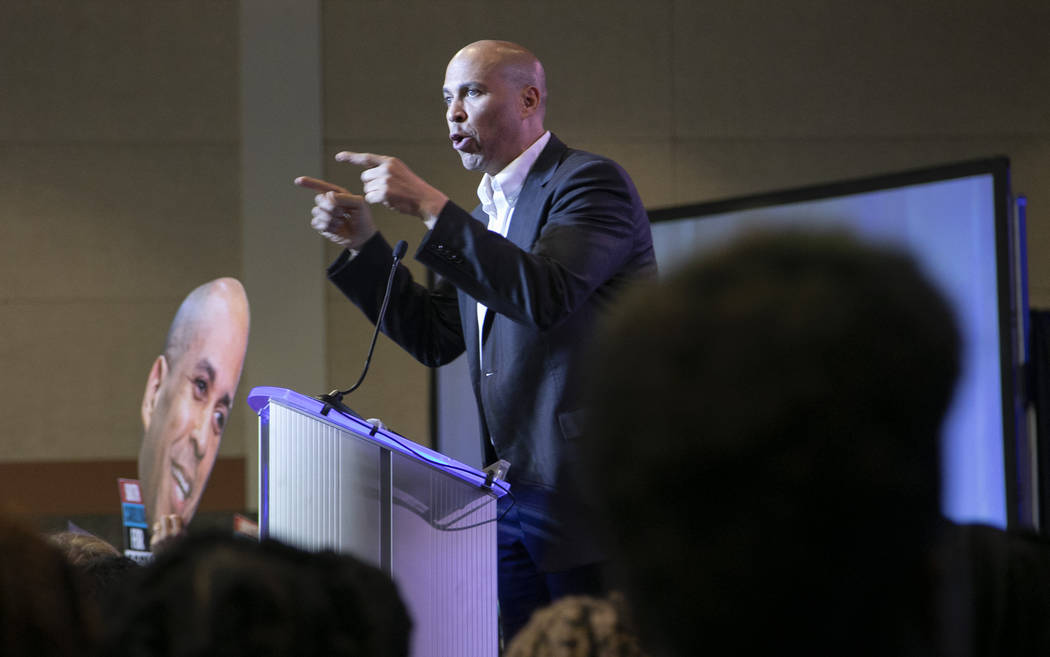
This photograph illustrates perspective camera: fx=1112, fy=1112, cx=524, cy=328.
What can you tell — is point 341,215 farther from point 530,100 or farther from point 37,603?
point 37,603

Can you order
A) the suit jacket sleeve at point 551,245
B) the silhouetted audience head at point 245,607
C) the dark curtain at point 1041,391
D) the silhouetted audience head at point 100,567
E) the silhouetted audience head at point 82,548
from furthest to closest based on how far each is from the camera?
1. the dark curtain at point 1041,391
2. the suit jacket sleeve at point 551,245
3. the silhouetted audience head at point 82,548
4. the silhouetted audience head at point 100,567
5. the silhouetted audience head at point 245,607

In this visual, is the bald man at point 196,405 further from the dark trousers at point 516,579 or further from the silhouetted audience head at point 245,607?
the silhouetted audience head at point 245,607

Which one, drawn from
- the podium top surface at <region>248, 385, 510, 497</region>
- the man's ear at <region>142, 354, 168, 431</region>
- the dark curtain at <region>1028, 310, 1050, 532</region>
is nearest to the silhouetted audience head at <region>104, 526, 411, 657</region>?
the podium top surface at <region>248, 385, 510, 497</region>

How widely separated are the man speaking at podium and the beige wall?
2.40 metres

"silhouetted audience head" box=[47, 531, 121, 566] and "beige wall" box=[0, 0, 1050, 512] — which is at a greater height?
"beige wall" box=[0, 0, 1050, 512]

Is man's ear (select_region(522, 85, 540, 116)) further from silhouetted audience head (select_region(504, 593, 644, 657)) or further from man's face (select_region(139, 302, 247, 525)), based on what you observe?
man's face (select_region(139, 302, 247, 525))

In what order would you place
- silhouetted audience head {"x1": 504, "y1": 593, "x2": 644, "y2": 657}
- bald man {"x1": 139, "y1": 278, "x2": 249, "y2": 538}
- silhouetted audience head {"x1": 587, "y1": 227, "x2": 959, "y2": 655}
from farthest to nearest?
bald man {"x1": 139, "y1": 278, "x2": 249, "y2": 538} < silhouetted audience head {"x1": 504, "y1": 593, "x2": 644, "y2": 657} < silhouetted audience head {"x1": 587, "y1": 227, "x2": 959, "y2": 655}

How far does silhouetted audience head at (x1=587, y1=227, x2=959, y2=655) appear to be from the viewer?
0.40 m

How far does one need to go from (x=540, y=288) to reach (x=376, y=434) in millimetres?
329

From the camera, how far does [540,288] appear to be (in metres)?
1.68

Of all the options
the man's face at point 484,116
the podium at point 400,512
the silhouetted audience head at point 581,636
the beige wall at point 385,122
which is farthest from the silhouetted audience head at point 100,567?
the beige wall at point 385,122

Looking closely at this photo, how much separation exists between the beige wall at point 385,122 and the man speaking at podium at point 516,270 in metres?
2.40

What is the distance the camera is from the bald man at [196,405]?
11.1 feet

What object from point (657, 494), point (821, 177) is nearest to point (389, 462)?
point (657, 494)
